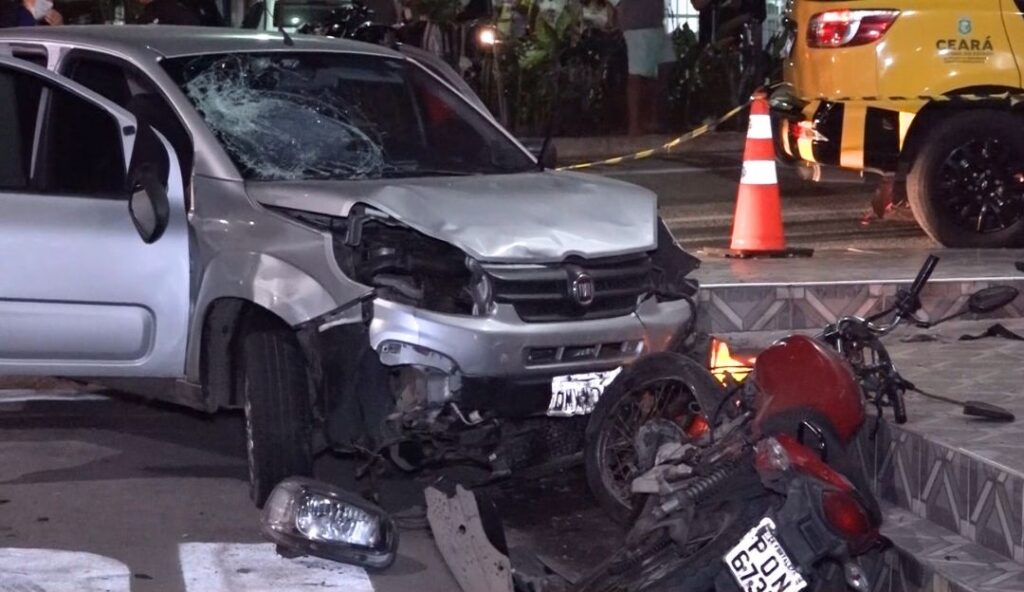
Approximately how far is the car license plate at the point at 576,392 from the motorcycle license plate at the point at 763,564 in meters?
1.70

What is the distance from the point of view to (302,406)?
6496mm

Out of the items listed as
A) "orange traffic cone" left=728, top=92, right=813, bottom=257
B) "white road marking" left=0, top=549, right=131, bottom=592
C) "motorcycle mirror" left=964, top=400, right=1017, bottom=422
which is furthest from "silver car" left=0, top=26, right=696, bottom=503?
"orange traffic cone" left=728, top=92, right=813, bottom=257

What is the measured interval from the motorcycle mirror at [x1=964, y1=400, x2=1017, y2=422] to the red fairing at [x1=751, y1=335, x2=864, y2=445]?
3.32 ft

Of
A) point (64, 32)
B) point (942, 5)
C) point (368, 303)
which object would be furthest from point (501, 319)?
point (942, 5)

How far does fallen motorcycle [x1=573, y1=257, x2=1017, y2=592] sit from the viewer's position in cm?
473

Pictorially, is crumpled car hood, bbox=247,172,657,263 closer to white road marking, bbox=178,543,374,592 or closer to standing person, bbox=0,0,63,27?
white road marking, bbox=178,543,374,592

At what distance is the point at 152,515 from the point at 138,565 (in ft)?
2.19

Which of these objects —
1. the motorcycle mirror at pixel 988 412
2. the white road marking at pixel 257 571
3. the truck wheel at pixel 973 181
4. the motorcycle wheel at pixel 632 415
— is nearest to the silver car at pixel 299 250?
the motorcycle wheel at pixel 632 415

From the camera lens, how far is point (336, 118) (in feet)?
24.5

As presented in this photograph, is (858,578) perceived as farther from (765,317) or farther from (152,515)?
(765,317)

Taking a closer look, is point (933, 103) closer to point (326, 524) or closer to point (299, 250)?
point (299, 250)

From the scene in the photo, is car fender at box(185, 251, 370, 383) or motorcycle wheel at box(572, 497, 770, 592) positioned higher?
car fender at box(185, 251, 370, 383)

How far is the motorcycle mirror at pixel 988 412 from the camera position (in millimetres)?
6016

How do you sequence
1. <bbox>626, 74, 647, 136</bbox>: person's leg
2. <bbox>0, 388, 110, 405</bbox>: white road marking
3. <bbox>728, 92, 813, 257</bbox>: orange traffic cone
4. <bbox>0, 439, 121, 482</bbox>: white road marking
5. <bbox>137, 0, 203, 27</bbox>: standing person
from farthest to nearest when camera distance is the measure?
<bbox>626, 74, 647, 136</bbox>: person's leg
<bbox>137, 0, 203, 27</bbox>: standing person
<bbox>728, 92, 813, 257</bbox>: orange traffic cone
<bbox>0, 388, 110, 405</bbox>: white road marking
<bbox>0, 439, 121, 482</bbox>: white road marking
